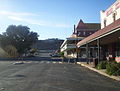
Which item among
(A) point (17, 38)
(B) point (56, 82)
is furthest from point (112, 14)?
(A) point (17, 38)

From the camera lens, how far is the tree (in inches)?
3536

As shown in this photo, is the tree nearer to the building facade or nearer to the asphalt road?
the building facade

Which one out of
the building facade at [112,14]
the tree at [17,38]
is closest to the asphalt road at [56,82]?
the building facade at [112,14]

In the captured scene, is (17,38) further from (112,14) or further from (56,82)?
(56,82)

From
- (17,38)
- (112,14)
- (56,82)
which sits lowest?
(56,82)

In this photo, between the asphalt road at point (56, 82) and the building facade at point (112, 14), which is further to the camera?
the building facade at point (112, 14)

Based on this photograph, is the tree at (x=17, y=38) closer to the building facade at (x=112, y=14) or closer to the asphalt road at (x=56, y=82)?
the building facade at (x=112, y=14)

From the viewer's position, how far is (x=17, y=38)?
92625 millimetres

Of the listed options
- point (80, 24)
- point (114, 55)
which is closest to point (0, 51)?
point (80, 24)

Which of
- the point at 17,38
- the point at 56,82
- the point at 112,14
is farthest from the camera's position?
the point at 17,38

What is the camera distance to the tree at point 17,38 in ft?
295

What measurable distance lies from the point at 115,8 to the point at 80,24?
6209cm

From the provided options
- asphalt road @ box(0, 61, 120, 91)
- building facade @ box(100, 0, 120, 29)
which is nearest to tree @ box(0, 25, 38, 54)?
building facade @ box(100, 0, 120, 29)

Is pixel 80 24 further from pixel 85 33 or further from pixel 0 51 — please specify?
pixel 0 51
